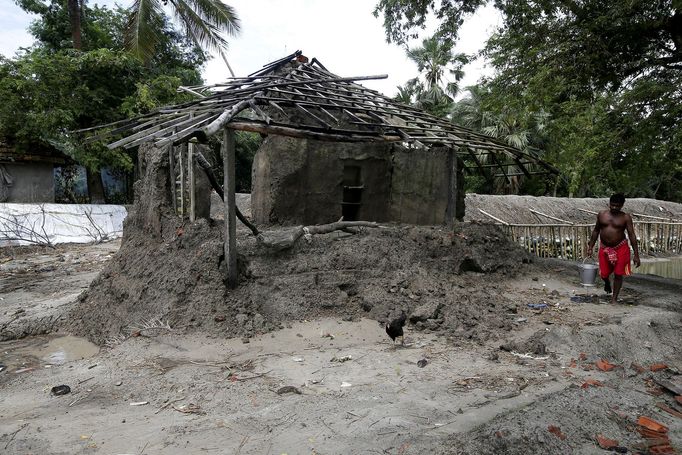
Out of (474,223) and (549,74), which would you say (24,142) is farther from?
(549,74)

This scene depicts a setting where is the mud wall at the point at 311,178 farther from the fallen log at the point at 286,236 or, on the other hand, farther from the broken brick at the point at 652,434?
the broken brick at the point at 652,434

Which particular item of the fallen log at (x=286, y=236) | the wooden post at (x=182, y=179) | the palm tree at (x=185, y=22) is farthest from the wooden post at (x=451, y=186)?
the palm tree at (x=185, y=22)

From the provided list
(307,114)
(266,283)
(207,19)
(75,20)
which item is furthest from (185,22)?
(266,283)

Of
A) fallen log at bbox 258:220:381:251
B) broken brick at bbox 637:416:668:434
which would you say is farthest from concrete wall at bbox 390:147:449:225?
broken brick at bbox 637:416:668:434

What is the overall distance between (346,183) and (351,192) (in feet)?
0.97

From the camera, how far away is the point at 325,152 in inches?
329

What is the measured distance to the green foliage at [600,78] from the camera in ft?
23.3

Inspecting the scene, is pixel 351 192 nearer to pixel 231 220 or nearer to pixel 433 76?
pixel 231 220

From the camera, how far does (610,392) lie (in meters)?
3.96

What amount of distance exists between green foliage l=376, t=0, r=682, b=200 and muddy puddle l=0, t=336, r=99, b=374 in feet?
27.2

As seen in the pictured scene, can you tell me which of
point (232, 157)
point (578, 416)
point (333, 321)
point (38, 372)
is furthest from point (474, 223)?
point (38, 372)

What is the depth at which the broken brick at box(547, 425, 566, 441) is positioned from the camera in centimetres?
319

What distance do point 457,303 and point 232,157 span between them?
3.69m

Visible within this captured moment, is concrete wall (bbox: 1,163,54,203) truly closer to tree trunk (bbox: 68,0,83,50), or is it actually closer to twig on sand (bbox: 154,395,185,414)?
tree trunk (bbox: 68,0,83,50)
